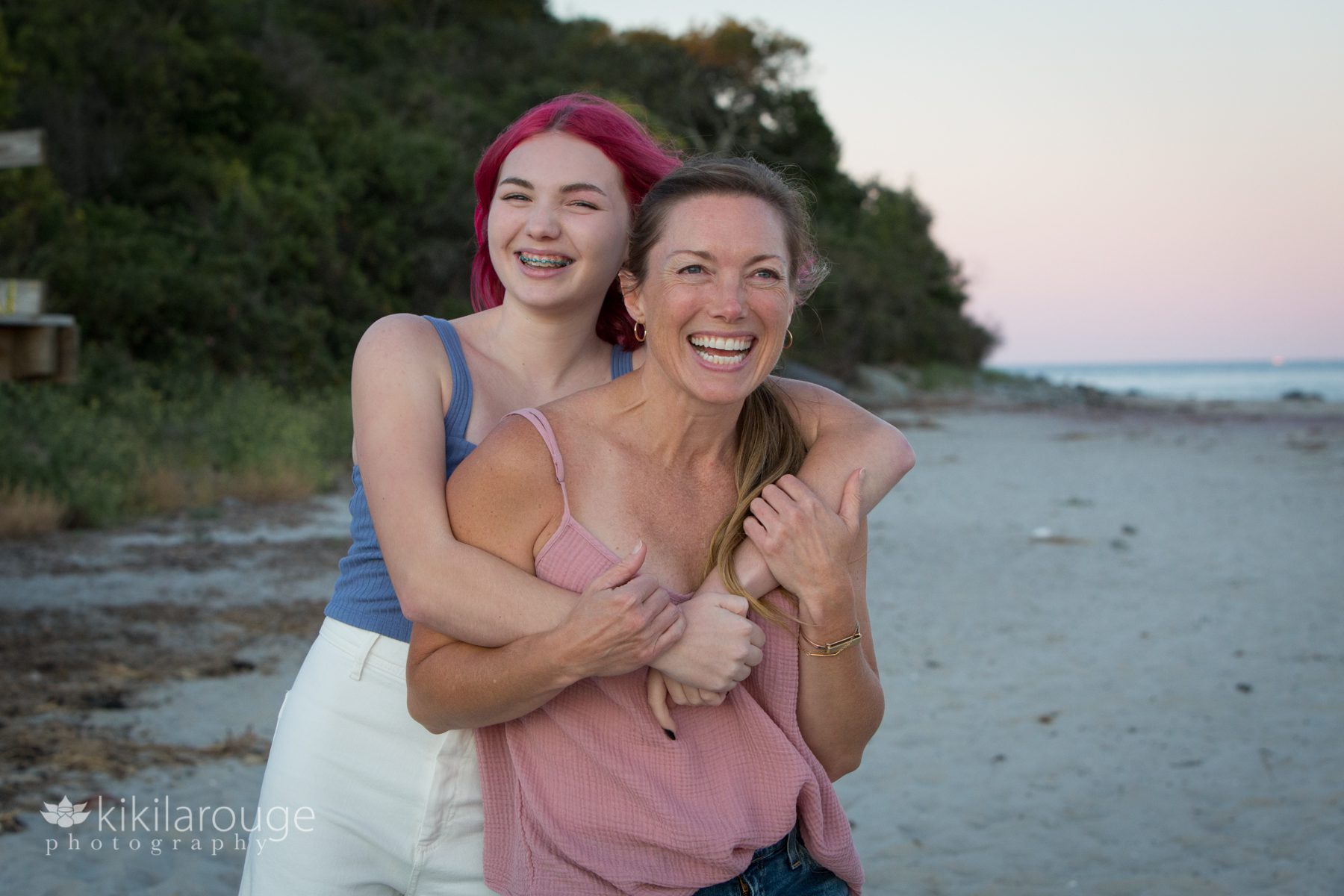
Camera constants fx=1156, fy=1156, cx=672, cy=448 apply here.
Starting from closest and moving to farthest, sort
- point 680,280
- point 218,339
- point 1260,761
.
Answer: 1. point 680,280
2. point 1260,761
3. point 218,339

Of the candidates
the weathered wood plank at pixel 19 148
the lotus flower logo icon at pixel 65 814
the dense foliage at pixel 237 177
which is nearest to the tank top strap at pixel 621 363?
the lotus flower logo icon at pixel 65 814

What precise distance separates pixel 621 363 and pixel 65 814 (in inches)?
139

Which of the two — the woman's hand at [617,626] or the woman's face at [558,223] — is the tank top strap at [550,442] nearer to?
the woman's hand at [617,626]

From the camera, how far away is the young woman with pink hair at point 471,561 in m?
2.14

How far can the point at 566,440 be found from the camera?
2.38m

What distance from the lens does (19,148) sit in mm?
Result: 7020

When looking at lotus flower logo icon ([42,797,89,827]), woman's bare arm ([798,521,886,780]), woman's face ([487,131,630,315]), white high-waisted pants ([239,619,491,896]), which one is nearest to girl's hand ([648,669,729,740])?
woman's bare arm ([798,521,886,780])

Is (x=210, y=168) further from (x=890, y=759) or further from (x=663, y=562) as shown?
(x=663, y=562)

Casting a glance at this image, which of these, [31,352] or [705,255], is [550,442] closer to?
[705,255]

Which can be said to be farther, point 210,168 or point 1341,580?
point 210,168

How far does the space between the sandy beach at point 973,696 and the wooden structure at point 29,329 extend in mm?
1705

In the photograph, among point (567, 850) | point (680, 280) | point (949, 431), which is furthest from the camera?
point (949, 431)

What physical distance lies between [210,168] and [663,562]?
19418 millimetres

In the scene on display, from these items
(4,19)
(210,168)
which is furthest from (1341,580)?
(4,19)
